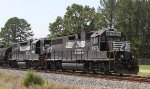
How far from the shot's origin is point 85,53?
102ft

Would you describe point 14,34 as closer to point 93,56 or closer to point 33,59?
point 33,59

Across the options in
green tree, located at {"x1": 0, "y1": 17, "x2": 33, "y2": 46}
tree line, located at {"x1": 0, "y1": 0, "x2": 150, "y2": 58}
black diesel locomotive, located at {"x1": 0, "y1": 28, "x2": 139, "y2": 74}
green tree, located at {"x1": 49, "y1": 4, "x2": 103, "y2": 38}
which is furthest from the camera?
green tree, located at {"x1": 0, "y1": 17, "x2": 33, "y2": 46}

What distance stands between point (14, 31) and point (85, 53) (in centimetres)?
10276

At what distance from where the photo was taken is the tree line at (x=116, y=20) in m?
76.6

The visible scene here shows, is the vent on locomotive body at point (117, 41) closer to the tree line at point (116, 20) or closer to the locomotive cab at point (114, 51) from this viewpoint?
the locomotive cab at point (114, 51)

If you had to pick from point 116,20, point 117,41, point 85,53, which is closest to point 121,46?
point 117,41

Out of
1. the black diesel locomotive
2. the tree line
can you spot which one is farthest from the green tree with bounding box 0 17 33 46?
the black diesel locomotive

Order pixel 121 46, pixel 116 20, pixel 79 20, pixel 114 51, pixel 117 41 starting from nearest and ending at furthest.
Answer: pixel 114 51
pixel 121 46
pixel 117 41
pixel 116 20
pixel 79 20

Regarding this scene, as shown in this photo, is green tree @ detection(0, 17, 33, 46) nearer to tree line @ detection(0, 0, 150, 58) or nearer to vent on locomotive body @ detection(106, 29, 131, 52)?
tree line @ detection(0, 0, 150, 58)

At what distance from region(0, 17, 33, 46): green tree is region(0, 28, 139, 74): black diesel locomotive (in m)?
86.3

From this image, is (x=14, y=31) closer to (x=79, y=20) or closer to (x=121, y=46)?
(x=79, y=20)

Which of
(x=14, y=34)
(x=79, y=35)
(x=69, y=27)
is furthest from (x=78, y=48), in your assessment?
(x=14, y=34)

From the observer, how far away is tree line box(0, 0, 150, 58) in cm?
7656

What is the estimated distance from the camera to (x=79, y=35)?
A: 106 feet
